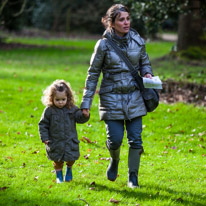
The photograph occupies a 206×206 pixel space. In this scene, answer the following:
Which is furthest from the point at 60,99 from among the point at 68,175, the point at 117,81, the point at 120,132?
the point at 68,175

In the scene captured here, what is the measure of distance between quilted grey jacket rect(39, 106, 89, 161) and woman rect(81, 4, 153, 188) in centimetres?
27

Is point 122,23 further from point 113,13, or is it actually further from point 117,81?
point 117,81

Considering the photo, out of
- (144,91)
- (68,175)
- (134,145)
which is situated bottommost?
(68,175)

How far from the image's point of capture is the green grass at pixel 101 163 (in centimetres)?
469

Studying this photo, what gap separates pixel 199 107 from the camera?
9633 mm

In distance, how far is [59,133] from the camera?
494cm

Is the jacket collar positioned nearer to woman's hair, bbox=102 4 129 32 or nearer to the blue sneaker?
woman's hair, bbox=102 4 129 32

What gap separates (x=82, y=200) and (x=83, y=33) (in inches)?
1547

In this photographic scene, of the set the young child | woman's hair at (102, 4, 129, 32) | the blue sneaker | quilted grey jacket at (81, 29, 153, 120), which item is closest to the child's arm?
the young child

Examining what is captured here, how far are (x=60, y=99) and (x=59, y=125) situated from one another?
1.04 ft

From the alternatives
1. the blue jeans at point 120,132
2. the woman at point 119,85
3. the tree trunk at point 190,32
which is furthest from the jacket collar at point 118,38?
the tree trunk at point 190,32

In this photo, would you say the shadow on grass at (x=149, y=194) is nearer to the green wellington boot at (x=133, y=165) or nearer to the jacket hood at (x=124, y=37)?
the green wellington boot at (x=133, y=165)

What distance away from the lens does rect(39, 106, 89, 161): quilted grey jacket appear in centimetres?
493

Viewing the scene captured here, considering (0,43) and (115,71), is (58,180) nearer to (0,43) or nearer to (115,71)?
(115,71)
